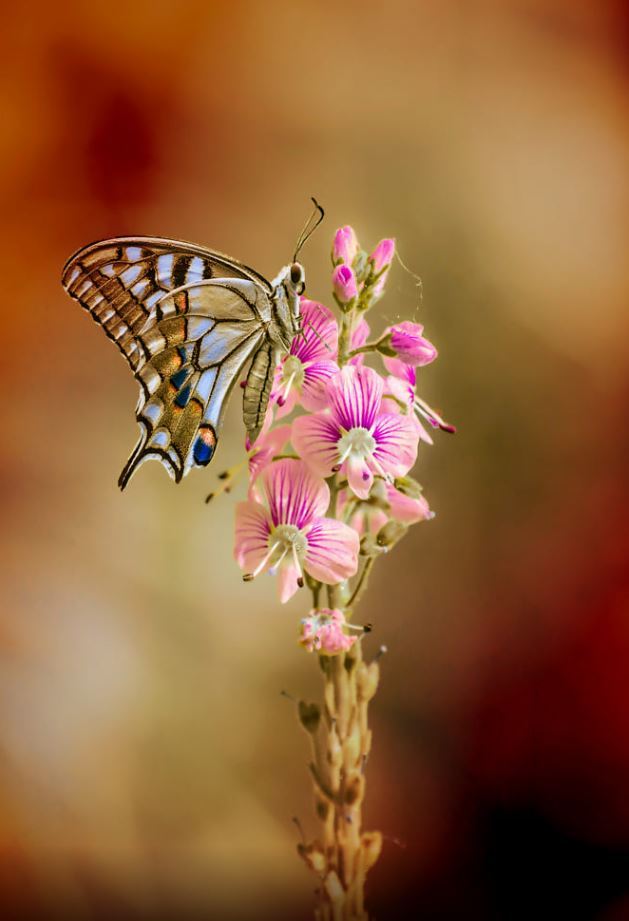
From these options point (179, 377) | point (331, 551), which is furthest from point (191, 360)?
point (331, 551)

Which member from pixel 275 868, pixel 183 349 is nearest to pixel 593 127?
pixel 183 349

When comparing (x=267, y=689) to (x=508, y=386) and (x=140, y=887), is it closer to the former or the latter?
(x=140, y=887)

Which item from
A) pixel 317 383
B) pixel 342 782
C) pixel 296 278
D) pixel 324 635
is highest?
pixel 296 278

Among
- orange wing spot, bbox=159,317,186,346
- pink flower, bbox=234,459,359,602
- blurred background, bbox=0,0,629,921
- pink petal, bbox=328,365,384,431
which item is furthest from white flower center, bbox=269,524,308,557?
blurred background, bbox=0,0,629,921

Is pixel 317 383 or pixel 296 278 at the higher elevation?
pixel 296 278

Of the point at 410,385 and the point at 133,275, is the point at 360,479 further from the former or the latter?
the point at 133,275

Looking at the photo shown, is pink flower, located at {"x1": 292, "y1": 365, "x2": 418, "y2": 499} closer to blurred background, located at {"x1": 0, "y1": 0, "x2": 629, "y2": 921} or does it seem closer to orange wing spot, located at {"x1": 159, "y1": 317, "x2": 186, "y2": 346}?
orange wing spot, located at {"x1": 159, "y1": 317, "x2": 186, "y2": 346}

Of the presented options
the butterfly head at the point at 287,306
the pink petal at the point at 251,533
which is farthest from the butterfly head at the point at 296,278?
the pink petal at the point at 251,533

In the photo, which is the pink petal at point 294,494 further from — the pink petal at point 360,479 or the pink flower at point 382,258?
the pink flower at point 382,258
